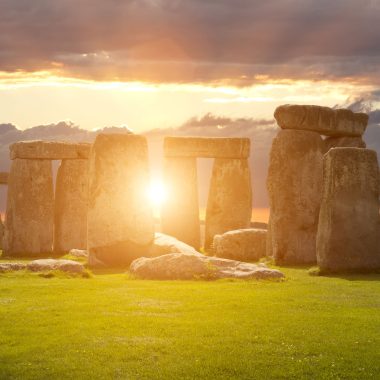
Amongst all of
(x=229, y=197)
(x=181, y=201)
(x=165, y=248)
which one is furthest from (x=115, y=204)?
(x=229, y=197)

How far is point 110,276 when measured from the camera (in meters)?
19.5

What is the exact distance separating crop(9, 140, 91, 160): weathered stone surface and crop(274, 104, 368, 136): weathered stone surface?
32.6ft

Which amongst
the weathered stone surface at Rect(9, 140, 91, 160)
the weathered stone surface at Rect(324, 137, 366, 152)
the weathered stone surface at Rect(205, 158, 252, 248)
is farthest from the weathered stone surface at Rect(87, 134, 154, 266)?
the weathered stone surface at Rect(205, 158, 252, 248)

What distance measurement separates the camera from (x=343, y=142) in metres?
25.4

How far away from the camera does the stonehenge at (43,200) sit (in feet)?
98.0

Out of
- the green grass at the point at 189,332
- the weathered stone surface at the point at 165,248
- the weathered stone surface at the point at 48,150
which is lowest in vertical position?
the green grass at the point at 189,332

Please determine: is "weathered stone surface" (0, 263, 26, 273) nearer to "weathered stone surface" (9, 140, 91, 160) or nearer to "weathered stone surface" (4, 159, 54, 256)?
"weathered stone surface" (4, 159, 54, 256)

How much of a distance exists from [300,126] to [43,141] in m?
11.1

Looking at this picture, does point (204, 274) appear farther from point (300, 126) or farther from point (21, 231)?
point (21, 231)

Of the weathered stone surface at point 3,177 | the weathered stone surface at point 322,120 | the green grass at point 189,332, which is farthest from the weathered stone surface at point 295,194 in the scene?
the weathered stone surface at point 3,177

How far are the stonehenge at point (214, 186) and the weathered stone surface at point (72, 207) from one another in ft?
12.3

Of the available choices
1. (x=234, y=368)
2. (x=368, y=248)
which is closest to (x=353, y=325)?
(x=234, y=368)

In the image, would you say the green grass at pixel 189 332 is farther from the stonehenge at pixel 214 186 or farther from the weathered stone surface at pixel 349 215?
the stonehenge at pixel 214 186

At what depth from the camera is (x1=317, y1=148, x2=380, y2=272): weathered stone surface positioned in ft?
62.0
